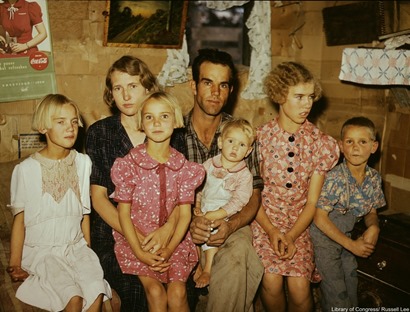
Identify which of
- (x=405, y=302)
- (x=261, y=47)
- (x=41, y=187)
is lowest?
(x=405, y=302)

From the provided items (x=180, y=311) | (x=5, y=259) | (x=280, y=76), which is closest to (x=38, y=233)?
(x=5, y=259)

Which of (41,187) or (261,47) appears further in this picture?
(261,47)

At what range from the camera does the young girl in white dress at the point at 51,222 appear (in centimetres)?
240

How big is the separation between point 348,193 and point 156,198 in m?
1.44

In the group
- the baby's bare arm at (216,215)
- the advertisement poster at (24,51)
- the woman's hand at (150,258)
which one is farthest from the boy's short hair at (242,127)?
the advertisement poster at (24,51)

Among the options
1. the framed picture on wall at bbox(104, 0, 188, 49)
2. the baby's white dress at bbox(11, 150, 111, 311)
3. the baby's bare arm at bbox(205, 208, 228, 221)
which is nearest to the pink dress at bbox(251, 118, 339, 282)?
the baby's bare arm at bbox(205, 208, 228, 221)

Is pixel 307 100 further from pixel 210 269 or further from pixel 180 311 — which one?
pixel 180 311

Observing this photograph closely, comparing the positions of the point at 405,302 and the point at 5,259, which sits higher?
the point at 5,259

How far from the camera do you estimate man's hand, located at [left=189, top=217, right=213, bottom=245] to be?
2648 mm

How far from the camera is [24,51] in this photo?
3506 mm

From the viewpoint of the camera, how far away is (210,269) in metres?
2.75

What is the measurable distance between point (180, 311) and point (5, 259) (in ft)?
4.37

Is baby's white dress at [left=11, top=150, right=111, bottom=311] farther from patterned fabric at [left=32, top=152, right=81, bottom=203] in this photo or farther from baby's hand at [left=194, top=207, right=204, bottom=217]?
baby's hand at [left=194, top=207, right=204, bottom=217]
